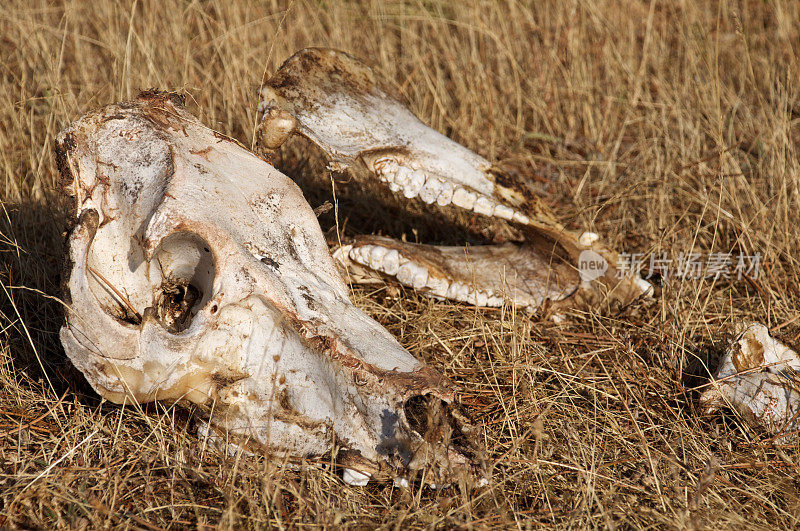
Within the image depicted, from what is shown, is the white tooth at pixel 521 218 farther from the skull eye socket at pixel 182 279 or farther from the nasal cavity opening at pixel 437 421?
the skull eye socket at pixel 182 279

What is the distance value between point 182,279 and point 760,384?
2.08 metres

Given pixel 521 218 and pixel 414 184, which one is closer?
pixel 414 184

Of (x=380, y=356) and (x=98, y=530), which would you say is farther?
(x=380, y=356)

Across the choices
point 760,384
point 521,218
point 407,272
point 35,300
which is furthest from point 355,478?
point 35,300

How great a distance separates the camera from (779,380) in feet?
8.18

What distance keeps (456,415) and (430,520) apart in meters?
0.33

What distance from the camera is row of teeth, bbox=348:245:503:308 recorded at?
9.47ft

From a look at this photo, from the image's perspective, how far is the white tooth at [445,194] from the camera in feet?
8.75

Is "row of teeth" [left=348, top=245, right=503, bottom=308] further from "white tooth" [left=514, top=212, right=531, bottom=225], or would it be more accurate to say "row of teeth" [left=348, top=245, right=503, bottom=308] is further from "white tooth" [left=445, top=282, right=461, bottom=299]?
"white tooth" [left=514, top=212, right=531, bottom=225]

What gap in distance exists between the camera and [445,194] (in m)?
2.67

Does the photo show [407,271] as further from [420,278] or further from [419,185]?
[419,185]

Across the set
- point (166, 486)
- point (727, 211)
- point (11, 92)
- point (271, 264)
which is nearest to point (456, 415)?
point (271, 264)

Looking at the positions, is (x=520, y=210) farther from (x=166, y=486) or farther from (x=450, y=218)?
(x=166, y=486)

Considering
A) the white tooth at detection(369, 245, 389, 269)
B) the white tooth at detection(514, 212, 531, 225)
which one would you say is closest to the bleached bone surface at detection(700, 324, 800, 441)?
the white tooth at detection(514, 212, 531, 225)
